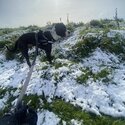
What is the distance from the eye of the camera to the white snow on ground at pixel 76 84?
9961mm

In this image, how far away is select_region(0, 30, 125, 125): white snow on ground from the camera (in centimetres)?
996

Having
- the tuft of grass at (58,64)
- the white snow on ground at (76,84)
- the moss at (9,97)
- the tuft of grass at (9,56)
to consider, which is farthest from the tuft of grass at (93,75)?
the tuft of grass at (9,56)

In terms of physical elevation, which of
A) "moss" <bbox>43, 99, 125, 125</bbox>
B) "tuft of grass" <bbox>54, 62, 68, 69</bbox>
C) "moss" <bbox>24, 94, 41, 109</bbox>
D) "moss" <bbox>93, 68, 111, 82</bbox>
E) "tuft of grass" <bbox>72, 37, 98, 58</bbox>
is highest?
"tuft of grass" <bbox>72, 37, 98, 58</bbox>

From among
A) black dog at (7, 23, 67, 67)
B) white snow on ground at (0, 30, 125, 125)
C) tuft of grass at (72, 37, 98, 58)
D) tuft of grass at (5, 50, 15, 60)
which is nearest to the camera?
white snow on ground at (0, 30, 125, 125)

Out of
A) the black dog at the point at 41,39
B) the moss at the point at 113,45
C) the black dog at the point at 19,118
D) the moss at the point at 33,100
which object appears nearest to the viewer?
the black dog at the point at 19,118

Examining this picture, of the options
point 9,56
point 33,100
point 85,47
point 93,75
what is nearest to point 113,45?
point 85,47

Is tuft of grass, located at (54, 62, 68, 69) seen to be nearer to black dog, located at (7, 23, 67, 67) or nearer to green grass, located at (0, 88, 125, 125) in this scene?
black dog, located at (7, 23, 67, 67)

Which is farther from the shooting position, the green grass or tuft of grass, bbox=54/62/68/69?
tuft of grass, bbox=54/62/68/69

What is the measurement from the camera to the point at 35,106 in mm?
10391

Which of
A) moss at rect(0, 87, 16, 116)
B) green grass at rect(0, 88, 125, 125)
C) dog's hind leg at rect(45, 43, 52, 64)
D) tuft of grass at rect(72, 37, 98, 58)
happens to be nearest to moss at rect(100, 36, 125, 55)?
tuft of grass at rect(72, 37, 98, 58)

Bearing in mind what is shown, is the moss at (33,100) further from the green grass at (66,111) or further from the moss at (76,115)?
the moss at (76,115)

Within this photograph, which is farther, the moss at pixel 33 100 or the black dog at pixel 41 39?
the black dog at pixel 41 39

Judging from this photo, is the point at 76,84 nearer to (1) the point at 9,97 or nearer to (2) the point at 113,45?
(1) the point at 9,97

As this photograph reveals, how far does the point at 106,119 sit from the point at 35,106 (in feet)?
8.79
